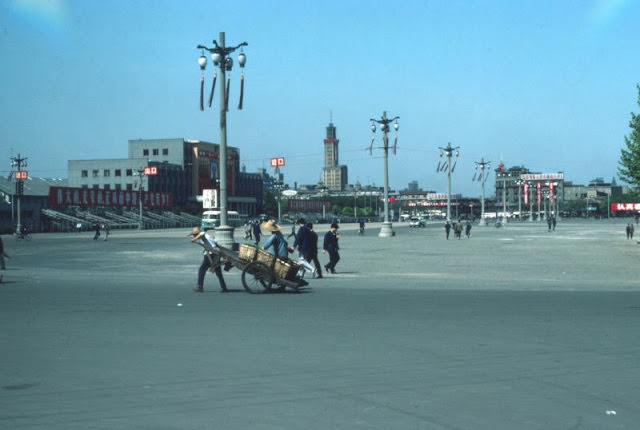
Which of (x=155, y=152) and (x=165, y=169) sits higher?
(x=155, y=152)

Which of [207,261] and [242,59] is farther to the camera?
[242,59]

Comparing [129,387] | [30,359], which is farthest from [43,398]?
[30,359]

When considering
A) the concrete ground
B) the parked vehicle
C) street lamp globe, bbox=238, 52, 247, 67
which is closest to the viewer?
the concrete ground

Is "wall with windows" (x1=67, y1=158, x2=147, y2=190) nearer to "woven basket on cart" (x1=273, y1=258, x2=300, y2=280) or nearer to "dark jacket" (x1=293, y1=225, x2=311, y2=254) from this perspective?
"dark jacket" (x1=293, y1=225, x2=311, y2=254)

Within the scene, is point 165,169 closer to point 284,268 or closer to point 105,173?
point 105,173

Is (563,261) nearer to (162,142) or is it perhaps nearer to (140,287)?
(140,287)

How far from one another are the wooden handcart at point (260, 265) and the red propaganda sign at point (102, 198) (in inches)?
3101

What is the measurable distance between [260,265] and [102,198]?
89.8m

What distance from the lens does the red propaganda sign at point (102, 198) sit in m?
90.4

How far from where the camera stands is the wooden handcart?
16359 millimetres

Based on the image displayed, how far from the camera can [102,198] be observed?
10106 centimetres

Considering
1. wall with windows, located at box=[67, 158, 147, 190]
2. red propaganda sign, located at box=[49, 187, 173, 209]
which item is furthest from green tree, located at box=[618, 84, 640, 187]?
wall with windows, located at box=[67, 158, 147, 190]

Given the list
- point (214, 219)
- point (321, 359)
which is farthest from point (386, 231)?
point (321, 359)

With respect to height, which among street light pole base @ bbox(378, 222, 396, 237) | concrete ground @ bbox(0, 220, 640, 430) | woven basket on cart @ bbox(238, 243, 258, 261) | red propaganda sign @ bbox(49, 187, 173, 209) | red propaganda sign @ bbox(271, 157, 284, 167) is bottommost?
concrete ground @ bbox(0, 220, 640, 430)
